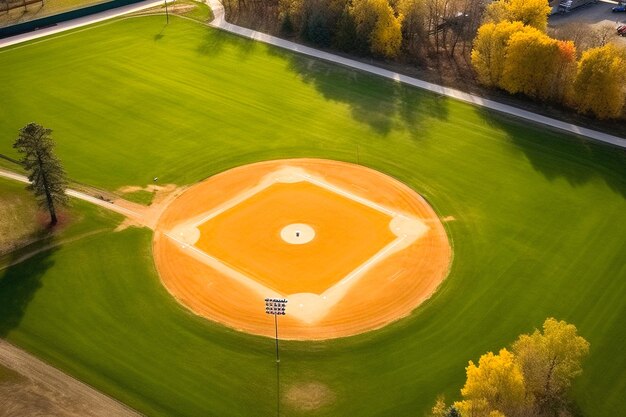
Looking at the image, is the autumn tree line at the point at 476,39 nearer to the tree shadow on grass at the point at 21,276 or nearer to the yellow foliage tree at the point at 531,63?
the yellow foliage tree at the point at 531,63

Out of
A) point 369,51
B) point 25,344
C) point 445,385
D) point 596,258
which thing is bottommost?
point 25,344

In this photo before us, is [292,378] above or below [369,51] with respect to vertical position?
below

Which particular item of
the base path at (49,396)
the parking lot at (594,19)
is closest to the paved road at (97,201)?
the base path at (49,396)

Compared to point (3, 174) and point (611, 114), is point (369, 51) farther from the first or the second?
point (3, 174)

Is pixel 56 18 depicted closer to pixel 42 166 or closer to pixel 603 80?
pixel 42 166

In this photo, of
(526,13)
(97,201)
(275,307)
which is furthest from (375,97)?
(275,307)

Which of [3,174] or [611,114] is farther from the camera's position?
[611,114]

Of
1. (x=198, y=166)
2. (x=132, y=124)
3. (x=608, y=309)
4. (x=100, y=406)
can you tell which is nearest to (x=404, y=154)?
(x=198, y=166)

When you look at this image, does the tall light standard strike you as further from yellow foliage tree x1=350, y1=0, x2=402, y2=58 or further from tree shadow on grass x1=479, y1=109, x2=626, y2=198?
yellow foliage tree x1=350, y1=0, x2=402, y2=58
